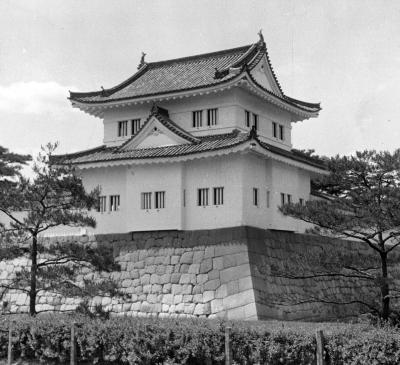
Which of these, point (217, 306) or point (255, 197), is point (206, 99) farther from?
point (217, 306)

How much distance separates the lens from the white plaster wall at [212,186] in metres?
21.1

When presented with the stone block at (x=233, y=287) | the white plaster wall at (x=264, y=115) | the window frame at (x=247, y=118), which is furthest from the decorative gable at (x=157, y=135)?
the stone block at (x=233, y=287)

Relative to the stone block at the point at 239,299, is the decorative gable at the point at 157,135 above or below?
above

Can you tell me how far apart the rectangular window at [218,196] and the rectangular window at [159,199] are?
1980 millimetres

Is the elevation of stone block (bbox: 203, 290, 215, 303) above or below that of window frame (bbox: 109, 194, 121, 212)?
below

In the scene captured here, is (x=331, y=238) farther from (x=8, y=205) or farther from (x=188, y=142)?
(x=8, y=205)

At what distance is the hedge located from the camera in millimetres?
11703

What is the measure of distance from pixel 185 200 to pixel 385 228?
8522mm

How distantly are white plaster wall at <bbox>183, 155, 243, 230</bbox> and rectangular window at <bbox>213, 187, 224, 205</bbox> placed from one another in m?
0.14

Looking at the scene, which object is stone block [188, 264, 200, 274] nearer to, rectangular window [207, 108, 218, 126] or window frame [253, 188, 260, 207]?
window frame [253, 188, 260, 207]

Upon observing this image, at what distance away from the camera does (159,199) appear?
2247 cm

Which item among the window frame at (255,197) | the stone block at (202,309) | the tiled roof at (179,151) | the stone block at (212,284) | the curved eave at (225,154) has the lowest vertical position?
the stone block at (202,309)

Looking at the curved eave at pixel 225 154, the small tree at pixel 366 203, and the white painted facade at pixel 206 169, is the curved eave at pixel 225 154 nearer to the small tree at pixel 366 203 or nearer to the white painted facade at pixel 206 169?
the white painted facade at pixel 206 169

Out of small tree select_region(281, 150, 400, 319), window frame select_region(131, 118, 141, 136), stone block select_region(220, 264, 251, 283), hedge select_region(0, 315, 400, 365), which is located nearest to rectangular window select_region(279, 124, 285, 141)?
window frame select_region(131, 118, 141, 136)
